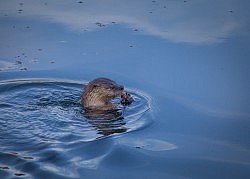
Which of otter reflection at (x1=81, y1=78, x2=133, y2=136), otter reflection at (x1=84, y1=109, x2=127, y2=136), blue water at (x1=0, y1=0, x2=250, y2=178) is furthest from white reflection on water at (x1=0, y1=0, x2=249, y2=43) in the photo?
otter reflection at (x1=84, y1=109, x2=127, y2=136)

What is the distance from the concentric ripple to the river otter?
13 cm

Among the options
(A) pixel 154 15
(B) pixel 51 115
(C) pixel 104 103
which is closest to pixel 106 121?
(B) pixel 51 115

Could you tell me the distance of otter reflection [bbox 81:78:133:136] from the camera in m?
7.07

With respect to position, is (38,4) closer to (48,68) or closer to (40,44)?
(40,44)

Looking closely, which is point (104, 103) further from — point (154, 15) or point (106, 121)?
point (154, 15)

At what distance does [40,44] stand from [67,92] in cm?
115

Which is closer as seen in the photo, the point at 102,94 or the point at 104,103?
the point at 102,94

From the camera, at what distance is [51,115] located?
7.10m

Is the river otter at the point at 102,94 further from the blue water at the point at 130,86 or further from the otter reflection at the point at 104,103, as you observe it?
the blue water at the point at 130,86

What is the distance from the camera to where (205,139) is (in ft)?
20.6

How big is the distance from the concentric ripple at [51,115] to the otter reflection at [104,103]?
0.02m

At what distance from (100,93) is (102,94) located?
106 millimetres

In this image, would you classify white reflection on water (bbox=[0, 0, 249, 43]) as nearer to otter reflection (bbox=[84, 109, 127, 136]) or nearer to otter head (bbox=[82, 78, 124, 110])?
otter head (bbox=[82, 78, 124, 110])

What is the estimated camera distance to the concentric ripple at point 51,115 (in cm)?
638
